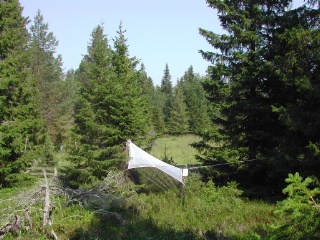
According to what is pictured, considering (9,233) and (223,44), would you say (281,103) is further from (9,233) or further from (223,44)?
(9,233)

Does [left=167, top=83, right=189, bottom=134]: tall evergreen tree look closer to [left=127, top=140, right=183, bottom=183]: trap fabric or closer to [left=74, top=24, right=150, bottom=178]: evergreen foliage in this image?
[left=74, top=24, right=150, bottom=178]: evergreen foliage

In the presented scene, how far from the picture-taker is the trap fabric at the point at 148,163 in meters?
12.2

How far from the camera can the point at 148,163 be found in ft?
41.9

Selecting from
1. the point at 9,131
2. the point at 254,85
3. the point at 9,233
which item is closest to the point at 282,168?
the point at 254,85

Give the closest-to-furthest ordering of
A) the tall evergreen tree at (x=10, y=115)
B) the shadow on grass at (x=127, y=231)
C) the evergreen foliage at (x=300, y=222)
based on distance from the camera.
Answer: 1. the evergreen foliage at (x=300, y=222)
2. the shadow on grass at (x=127, y=231)
3. the tall evergreen tree at (x=10, y=115)

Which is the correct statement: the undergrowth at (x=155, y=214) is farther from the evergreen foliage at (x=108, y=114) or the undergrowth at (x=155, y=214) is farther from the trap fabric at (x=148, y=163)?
the evergreen foliage at (x=108, y=114)

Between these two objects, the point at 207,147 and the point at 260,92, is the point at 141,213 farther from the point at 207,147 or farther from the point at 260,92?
the point at 260,92

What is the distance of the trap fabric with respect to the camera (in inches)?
480

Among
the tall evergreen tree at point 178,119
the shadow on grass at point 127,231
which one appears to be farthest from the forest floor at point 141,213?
the tall evergreen tree at point 178,119

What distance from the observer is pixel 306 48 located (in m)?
10.7

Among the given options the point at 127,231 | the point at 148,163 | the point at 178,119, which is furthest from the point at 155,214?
the point at 178,119

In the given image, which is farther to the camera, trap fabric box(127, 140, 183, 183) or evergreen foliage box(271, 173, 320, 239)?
trap fabric box(127, 140, 183, 183)

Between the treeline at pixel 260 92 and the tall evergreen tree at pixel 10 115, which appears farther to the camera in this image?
the tall evergreen tree at pixel 10 115

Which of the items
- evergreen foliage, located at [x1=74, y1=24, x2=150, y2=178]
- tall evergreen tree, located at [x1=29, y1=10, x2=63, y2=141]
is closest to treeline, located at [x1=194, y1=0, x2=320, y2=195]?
evergreen foliage, located at [x1=74, y1=24, x2=150, y2=178]
